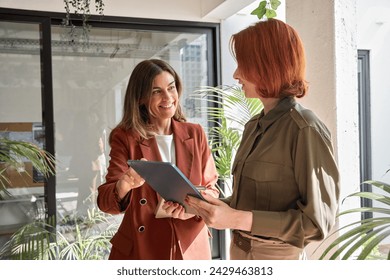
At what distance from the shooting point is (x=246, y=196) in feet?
4.22

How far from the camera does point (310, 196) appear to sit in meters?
1.12

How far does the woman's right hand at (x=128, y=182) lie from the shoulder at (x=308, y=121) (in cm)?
59

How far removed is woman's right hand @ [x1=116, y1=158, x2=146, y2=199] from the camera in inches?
59.9

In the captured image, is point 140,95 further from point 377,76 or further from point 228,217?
point 377,76

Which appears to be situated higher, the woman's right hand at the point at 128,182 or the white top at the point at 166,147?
the white top at the point at 166,147

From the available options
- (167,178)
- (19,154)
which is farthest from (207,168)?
(19,154)

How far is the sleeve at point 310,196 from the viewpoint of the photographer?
1124 millimetres

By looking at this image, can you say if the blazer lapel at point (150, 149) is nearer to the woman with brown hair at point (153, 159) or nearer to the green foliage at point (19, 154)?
the woman with brown hair at point (153, 159)

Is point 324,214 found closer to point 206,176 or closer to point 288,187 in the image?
point 288,187

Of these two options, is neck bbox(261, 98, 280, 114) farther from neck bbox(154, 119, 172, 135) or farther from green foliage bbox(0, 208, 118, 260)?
green foliage bbox(0, 208, 118, 260)

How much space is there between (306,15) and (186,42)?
5.67 feet

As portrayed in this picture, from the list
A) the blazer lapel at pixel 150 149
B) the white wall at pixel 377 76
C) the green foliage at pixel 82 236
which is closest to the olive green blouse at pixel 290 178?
the blazer lapel at pixel 150 149

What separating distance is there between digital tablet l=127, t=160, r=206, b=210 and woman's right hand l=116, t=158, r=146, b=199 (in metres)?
0.16

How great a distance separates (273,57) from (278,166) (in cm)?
30
